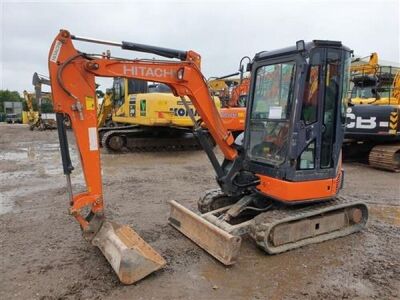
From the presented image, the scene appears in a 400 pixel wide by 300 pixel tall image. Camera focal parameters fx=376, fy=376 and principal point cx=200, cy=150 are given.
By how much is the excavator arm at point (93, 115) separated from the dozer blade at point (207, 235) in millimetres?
625

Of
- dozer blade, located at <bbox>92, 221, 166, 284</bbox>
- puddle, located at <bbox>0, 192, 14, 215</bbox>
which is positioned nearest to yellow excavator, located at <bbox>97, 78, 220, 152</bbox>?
puddle, located at <bbox>0, 192, 14, 215</bbox>

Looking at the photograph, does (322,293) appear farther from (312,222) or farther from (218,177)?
(218,177)

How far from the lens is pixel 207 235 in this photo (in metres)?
4.04

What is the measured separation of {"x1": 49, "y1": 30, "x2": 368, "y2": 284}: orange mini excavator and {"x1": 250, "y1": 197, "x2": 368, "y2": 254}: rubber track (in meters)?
0.01

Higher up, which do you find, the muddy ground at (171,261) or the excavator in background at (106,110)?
the excavator in background at (106,110)

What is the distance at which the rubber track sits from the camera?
13.0 feet

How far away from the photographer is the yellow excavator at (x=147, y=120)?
435 inches

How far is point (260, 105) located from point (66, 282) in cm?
287

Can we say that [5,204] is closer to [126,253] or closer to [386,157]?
[126,253]

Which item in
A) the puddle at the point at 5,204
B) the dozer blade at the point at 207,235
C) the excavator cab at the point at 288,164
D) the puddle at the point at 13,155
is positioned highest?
the excavator cab at the point at 288,164

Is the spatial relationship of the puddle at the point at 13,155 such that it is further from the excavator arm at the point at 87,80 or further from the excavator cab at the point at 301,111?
the excavator cab at the point at 301,111

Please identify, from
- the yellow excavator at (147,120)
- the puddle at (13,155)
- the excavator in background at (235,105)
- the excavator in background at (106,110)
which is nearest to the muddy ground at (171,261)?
the excavator in background at (235,105)

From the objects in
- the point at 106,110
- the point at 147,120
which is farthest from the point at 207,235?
the point at 106,110

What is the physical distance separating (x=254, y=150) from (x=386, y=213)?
8.58 feet
